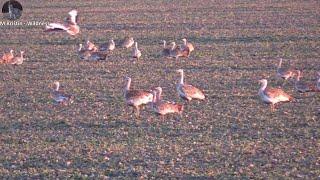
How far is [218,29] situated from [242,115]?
761 inches

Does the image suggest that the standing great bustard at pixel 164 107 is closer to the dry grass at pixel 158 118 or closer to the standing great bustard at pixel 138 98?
the dry grass at pixel 158 118

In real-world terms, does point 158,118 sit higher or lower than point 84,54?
lower

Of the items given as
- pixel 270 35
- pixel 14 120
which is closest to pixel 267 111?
pixel 14 120

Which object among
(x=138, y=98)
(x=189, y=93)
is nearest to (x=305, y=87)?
(x=189, y=93)

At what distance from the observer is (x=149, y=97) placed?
1563 cm

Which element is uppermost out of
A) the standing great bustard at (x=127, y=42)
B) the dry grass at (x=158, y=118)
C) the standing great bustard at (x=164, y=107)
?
the standing great bustard at (x=127, y=42)

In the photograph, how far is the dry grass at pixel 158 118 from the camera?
38.7 feet

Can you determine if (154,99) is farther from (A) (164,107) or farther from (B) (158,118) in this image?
(A) (164,107)

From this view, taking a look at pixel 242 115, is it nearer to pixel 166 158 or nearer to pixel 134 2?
A: pixel 166 158

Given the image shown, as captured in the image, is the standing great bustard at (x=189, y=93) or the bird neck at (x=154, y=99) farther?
the standing great bustard at (x=189, y=93)

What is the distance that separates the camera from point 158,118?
15.2m

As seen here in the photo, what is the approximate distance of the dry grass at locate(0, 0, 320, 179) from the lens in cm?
1178

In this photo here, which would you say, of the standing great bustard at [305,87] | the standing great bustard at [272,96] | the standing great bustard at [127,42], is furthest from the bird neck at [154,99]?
the standing great bustard at [127,42]

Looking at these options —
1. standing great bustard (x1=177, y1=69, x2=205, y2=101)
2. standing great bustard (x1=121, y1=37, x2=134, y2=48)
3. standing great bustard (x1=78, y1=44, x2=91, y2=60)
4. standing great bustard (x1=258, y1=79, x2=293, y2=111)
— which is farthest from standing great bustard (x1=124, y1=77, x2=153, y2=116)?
standing great bustard (x1=121, y1=37, x2=134, y2=48)
